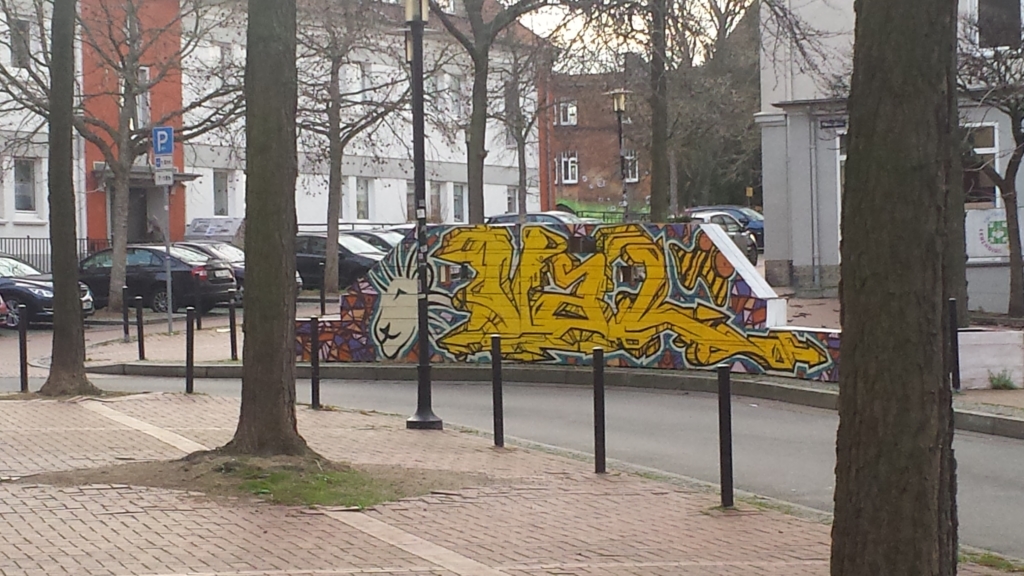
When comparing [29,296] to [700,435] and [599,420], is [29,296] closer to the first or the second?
[700,435]

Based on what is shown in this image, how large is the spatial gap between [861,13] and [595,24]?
56.8 ft

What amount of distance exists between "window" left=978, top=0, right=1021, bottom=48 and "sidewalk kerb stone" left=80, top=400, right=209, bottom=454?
12696mm

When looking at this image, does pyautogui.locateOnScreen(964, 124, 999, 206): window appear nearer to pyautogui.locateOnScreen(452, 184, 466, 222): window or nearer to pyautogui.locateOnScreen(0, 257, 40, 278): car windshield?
pyautogui.locateOnScreen(0, 257, 40, 278): car windshield

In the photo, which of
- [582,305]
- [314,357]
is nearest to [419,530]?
[314,357]

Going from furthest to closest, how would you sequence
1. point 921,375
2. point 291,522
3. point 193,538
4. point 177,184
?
point 177,184 < point 291,522 < point 193,538 < point 921,375

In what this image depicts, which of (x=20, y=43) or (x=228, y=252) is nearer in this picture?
(x=20, y=43)

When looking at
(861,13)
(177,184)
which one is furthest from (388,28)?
(861,13)

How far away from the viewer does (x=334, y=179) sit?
36.0 meters

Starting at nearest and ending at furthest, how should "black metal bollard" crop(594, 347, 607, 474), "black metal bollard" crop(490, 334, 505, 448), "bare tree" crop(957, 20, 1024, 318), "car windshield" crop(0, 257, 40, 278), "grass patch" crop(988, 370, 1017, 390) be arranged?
1. "black metal bollard" crop(594, 347, 607, 474)
2. "black metal bollard" crop(490, 334, 505, 448)
3. "grass patch" crop(988, 370, 1017, 390)
4. "bare tree" crop(957, 20, 1024, 318)
5. "car windshield" crop(0, 257, 40, 278)

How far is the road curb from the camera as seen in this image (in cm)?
1500

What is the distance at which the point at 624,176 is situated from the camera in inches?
1352

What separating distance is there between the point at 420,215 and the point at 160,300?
1882 centimetres

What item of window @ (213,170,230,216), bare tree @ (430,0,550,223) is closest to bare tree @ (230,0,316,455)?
bare tree @ (430,0,550,223)

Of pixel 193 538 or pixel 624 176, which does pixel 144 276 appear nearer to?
pixel 624 176
